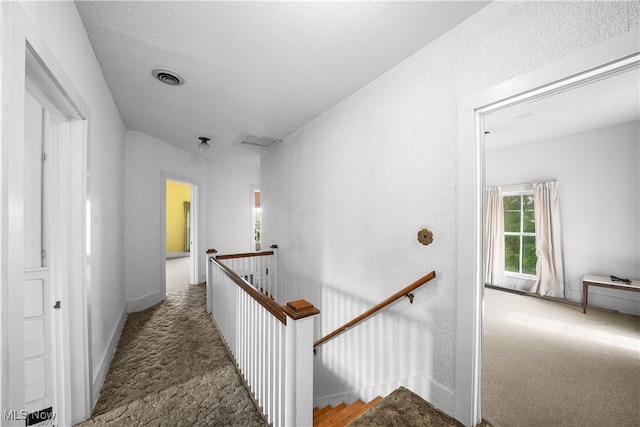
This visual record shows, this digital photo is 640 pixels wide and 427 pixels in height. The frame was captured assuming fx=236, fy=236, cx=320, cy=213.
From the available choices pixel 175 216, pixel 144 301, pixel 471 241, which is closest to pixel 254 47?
pixel 471 241

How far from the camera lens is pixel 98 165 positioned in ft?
6.58

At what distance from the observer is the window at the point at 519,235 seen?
4.69m

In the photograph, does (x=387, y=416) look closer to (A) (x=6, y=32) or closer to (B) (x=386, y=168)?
(B) (x=386, y=168)

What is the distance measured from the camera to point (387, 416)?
1.54 m

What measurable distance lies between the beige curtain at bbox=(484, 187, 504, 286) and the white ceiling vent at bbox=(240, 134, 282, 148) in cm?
458

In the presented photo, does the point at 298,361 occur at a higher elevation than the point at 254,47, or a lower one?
lower

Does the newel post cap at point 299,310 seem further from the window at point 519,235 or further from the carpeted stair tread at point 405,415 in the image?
the window at point 519,235

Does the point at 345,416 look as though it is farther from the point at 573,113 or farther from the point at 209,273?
the point at 573,113

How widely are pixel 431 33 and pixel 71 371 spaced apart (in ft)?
10.8

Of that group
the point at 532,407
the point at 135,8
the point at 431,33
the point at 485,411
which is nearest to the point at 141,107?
the point at 135,8

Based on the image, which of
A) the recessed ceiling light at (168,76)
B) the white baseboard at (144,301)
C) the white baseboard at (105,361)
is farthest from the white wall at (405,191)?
the white baseboard at (144,301)

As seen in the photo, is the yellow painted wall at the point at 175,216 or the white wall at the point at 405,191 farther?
the yellow painted wall at the point at 175,216

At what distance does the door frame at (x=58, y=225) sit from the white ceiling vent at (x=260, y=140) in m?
2.26

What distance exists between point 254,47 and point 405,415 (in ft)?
9.11
